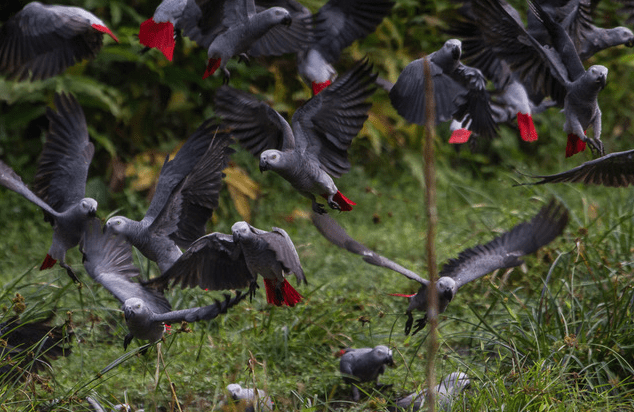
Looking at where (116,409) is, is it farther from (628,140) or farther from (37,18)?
(628,140)

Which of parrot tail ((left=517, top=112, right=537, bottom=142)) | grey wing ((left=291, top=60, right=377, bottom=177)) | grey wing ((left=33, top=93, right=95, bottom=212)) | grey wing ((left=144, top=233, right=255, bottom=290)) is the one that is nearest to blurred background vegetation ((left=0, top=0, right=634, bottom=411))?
grey wing ((left=144, top=233, right=255, bottom=290))

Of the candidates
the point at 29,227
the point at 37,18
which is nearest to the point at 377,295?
the point at 37,18

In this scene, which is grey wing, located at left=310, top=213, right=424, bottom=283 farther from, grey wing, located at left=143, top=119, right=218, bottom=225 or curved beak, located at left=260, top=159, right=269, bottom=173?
A: grey wing, located at left=143, top=119, right=218, bottom=225

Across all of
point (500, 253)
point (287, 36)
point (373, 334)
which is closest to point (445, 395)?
point (500, 253)

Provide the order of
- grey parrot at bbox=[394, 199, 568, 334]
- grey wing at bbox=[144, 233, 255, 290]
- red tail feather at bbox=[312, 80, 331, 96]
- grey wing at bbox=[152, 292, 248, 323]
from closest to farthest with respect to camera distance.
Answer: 1. grey wing at bbox=[152, 292, 248, 323]
2. grey wing at bbox=[144, 233, 255, 290]
3. grey parrot at bbox=[394, 199, 568, 334]
4. red tail feather at bbox=[312, 80, 331, 96]

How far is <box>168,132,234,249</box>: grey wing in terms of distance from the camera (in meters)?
2.51

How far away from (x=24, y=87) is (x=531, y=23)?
132 inches

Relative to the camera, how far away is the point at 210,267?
2322 millimetres

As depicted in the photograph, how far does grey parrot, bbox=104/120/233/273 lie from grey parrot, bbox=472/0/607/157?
1.09 metres

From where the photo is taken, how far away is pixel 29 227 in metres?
4.78

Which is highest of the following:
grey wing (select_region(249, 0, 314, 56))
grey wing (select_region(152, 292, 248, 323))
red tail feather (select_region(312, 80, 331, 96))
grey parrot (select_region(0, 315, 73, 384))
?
grey wing (select_region(249, 0, 314, 56))

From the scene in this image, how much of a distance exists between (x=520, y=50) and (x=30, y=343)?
2.23 meters

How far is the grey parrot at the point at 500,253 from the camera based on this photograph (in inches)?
103

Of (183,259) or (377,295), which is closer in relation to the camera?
(183,259)
